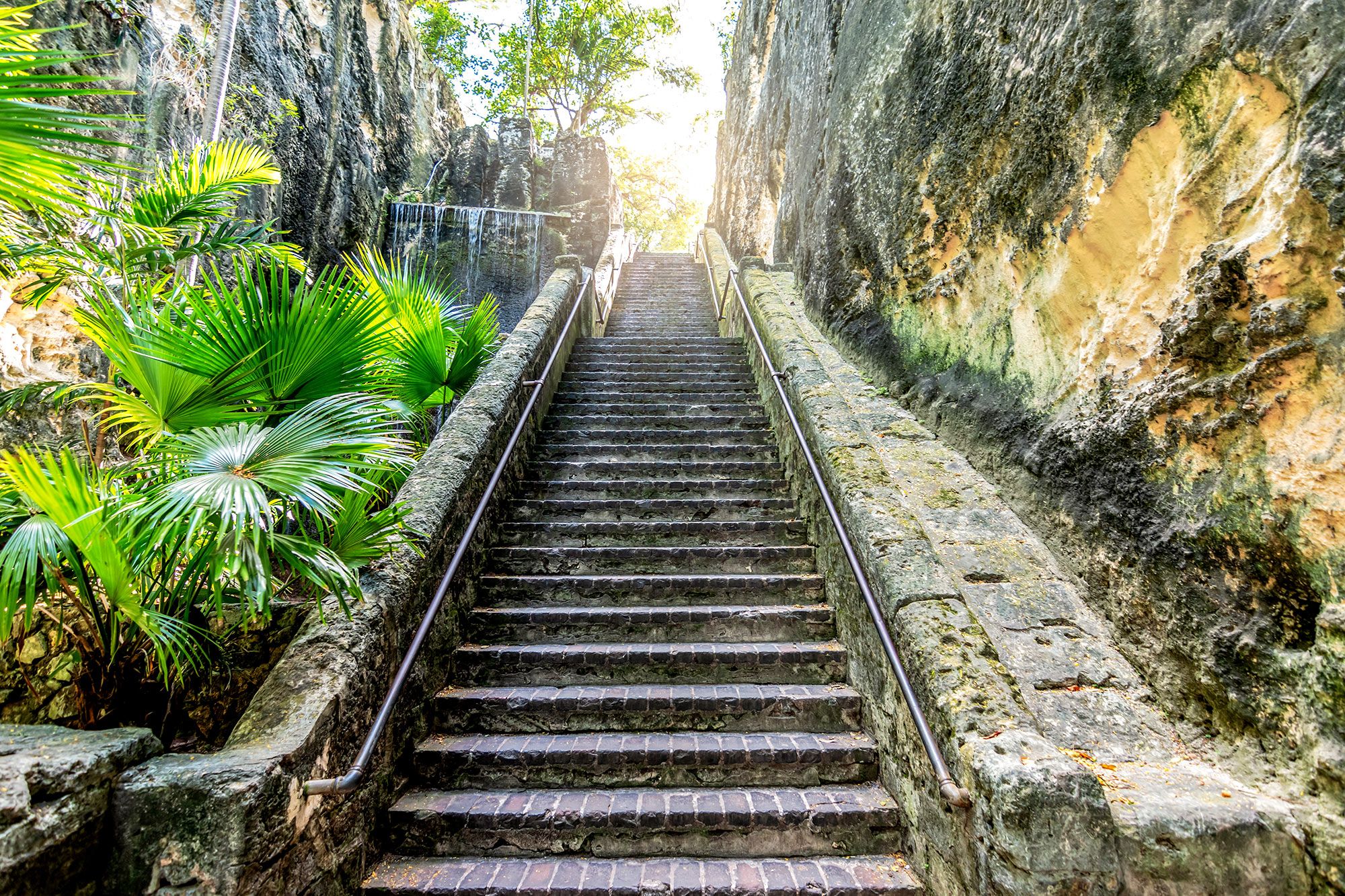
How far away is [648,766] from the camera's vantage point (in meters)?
2.86

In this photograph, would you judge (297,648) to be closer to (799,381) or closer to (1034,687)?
(1034,687)

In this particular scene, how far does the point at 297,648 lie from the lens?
248 cm

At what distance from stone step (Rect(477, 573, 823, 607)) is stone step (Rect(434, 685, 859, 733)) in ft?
2.44

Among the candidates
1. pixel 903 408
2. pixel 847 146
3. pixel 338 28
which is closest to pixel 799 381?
pixel 903 408

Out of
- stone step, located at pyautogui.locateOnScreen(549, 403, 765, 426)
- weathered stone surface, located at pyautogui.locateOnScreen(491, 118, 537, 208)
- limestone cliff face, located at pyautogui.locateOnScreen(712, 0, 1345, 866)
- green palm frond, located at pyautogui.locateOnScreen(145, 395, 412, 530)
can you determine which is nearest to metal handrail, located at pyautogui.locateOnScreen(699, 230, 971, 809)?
limestone cliff face, located at pyautogui.locateOnScreen(712, 0, 1345, 866)

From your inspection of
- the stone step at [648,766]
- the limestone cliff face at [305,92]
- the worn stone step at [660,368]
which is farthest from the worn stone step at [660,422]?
the limestone cliff face at [305,92]

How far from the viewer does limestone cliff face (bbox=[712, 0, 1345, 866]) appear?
81.7 inches

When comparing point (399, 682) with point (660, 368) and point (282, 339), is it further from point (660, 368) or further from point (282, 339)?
point (660, 368)

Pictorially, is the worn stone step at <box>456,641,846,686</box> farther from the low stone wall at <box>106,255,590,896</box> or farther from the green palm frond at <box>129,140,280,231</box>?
the green palm frond at <box>129,140,280,231</box>

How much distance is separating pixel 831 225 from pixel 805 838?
5.64m

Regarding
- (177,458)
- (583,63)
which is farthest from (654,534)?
(583,63)

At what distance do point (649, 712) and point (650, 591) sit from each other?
0.84 metres

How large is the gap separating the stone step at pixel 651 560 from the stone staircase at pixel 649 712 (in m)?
0.01

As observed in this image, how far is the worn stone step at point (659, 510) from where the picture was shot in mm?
4539
